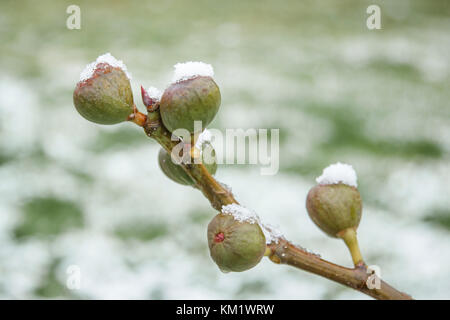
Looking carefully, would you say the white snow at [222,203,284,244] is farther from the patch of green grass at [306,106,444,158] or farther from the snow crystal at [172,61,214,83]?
the patch of green grass at [306,106,444,158]

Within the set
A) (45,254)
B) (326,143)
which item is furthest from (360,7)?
(45,254)

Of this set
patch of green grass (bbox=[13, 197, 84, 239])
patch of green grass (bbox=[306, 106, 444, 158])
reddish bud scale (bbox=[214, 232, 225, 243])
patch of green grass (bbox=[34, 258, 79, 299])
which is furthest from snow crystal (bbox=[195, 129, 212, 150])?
patch of green grass (bbox=[306, 106, 444, 158])

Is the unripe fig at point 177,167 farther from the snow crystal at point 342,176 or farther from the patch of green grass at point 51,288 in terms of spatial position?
the patch of green grass at point 51,288

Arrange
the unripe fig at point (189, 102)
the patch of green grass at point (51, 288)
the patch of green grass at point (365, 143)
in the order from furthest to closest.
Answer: the patch of green grass at point (365, 143) → the patch of green grass at point (51, 288) → the unripe fig at point (189, 102)

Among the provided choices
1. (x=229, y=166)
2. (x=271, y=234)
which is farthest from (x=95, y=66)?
(x=229, y=166)

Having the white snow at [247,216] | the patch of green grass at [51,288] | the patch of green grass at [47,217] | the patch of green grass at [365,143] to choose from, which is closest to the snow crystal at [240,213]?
the white snow at [247,216]

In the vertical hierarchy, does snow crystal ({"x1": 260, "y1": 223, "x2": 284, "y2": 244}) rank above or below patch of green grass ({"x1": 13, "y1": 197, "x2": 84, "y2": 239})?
below

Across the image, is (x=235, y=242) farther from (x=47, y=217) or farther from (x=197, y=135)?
(x=47, y=217)
